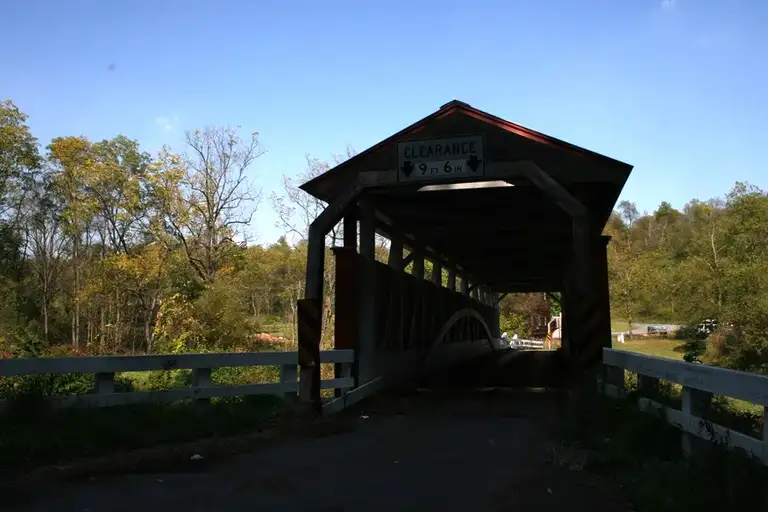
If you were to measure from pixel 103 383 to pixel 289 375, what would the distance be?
2706 millimetres

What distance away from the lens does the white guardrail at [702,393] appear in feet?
13.7

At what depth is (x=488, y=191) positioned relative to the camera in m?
13.2

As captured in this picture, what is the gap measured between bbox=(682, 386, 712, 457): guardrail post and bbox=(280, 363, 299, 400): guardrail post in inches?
204

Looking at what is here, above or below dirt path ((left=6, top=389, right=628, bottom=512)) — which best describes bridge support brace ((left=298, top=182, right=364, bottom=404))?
above

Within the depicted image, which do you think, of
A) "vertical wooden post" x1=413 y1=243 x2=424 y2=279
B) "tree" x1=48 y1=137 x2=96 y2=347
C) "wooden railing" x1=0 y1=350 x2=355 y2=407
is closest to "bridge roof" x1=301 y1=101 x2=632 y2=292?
"vertical wooden post" x1=413 y1=243 x2=424 y2=279

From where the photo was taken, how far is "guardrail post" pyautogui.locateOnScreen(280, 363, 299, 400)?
9.12 metres

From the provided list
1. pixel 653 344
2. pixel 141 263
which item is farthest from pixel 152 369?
pixel 653 344

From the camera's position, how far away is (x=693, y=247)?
169ft

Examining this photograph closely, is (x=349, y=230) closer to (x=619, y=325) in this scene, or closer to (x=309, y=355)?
(x=309, y=355)

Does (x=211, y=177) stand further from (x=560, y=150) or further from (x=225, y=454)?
(x=225, y=454)

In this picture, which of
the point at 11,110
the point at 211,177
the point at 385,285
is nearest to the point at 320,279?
the point at 385,285

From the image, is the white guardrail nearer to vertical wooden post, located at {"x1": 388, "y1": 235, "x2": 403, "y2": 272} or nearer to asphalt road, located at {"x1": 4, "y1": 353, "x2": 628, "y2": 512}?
asphalt road, located at {"x1": 4, "y1": 353, "x2": 628, "y2": 512}

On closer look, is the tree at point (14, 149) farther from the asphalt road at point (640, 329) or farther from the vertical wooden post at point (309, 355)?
the asphalt road at point (640, 329)

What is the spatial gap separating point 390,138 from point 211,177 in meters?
24.9
